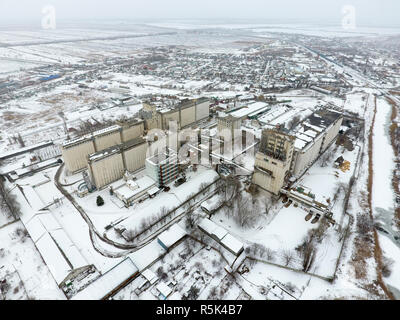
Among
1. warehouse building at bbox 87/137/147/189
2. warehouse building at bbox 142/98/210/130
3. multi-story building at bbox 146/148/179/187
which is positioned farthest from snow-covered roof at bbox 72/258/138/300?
warehouse building at bbox 142/98/210/130

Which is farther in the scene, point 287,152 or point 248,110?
point 248,110

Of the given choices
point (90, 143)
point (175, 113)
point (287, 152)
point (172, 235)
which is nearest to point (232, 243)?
point (172, 235)

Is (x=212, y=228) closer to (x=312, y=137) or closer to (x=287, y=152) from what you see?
(x=287, y=152)

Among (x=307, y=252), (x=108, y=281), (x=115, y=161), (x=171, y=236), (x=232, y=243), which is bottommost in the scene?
(x=108, y=281)

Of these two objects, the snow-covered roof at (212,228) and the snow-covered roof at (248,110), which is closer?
the snow-covered roof at (212,228)

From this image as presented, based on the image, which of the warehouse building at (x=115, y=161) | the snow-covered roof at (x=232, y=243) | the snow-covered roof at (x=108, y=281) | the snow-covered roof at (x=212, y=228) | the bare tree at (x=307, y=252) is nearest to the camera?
the snow-covered roof at (x=108, y=281)

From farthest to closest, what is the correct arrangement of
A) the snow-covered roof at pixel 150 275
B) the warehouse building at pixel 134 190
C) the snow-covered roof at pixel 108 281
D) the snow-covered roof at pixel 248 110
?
the snow-covered roof at pixel 248 110 → the warehouse building at pixel 134 190 → the snow-covered roof at pixel 150 275 → the snow-covered roof at pixel 108 281

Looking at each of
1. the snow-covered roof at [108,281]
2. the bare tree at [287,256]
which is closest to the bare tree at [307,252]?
the bare tree at [287,256]

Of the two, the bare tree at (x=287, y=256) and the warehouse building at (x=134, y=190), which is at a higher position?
the warehouse building at (x=134, y=190)

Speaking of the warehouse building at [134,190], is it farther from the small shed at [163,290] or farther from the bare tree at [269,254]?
the bare tree at [269,254]
